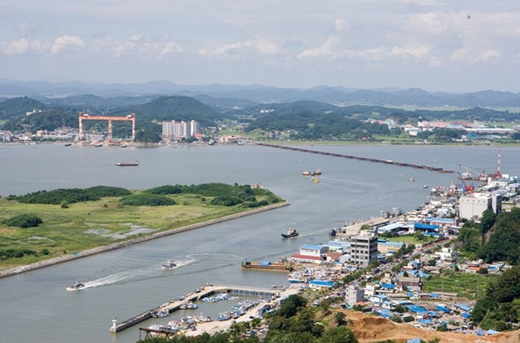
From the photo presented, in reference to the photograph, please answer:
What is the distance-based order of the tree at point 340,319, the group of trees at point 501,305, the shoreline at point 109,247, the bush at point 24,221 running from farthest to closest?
the bush at point 24,221, the shoreline at point 109,247, the group of trees at point 501,305, the tree at point 340,319

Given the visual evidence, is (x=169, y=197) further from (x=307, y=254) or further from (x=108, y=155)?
(x=108, y=155)

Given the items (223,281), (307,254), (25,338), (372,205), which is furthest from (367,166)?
(25,338)

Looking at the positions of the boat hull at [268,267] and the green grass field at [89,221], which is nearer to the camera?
the boat hull at [268,267]

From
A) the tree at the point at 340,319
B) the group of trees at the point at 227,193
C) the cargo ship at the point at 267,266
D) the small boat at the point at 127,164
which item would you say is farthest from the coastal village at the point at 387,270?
the small boat at the point at 127,164

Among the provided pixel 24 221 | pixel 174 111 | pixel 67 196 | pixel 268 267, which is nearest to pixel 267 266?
pixel 268 267

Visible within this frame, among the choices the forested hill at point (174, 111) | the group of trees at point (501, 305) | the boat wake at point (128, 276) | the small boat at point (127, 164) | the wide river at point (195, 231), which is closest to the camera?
the group of trees at point (501, 305)

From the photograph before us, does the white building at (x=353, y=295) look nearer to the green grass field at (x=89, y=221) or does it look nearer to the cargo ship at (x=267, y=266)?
the cargo ship at (x=267, y=266)

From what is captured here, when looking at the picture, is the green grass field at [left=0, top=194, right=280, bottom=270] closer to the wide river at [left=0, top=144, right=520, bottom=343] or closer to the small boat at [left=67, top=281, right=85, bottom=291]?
the wide river at [left=0, top=144, right=520, bottom=343]
